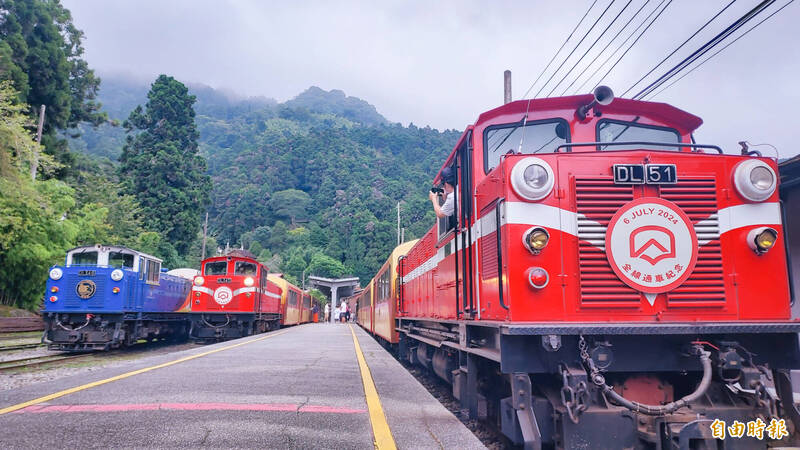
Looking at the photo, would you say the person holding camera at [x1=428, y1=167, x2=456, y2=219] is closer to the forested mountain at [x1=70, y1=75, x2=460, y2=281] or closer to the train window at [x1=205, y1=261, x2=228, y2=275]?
the train window at [x1=205, y1=261, x2=228, y2=275]

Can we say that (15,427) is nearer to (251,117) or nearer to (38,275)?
(38,275)

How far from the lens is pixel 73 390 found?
550 centimetres

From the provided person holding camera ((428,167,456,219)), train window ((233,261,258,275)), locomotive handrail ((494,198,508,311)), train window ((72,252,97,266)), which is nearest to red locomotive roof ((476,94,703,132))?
person holding camera ((428,167,456,219))

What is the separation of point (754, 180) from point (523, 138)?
195 cm

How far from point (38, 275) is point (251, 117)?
14215 centimetres

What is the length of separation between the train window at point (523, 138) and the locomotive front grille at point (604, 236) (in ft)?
3.33

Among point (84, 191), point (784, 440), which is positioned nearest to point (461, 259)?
point (784, 440)

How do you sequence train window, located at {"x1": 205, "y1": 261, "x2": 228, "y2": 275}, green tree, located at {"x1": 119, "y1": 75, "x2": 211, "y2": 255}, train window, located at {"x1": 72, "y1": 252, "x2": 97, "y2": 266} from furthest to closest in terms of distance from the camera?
green tree, located at {"x1": 119, "y1": 75, "x2": 211, "y2": 255} → train window, located at {"x1": 205, "y1": 261, "x2": 228, "y2": 275} → train window, located at {"x1": 72, "y1": 252, "x2": 97, "y2": 266}

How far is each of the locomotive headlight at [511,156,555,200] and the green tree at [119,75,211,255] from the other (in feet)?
125

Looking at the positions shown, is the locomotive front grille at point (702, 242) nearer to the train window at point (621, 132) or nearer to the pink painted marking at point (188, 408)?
the train window at point (621, 132)

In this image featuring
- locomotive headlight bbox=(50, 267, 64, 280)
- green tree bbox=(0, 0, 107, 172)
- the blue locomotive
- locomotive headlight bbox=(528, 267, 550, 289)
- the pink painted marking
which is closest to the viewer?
locomotive headlight bbox=(528, 267, 550, 289)

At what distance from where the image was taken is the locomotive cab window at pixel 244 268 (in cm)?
1903

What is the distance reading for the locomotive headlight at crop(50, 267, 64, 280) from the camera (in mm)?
13703

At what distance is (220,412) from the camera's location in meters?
4.65
